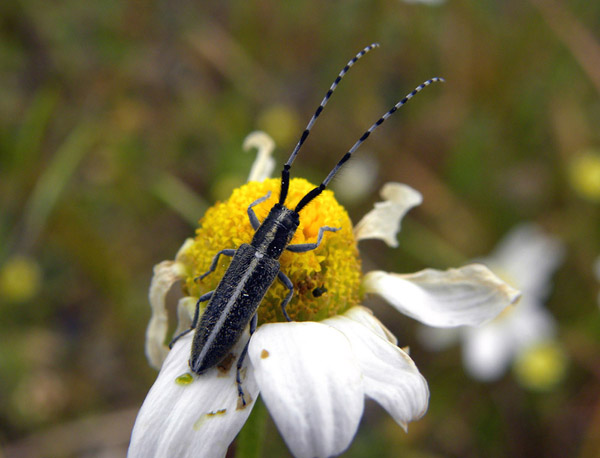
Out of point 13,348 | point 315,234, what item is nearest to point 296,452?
point 315,234

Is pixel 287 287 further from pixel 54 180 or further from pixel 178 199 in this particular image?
pixel 54 180

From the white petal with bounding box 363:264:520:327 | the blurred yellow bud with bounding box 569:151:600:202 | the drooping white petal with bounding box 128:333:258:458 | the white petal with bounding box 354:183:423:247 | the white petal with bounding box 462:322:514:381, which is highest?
the blurred yellow bud with bounding box 569:151:600:202

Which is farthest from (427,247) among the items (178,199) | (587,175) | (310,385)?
(310,385)

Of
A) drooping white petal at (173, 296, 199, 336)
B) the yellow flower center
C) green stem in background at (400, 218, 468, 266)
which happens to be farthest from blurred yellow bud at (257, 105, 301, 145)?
drooping white petal at (173, 296, 199, 336)

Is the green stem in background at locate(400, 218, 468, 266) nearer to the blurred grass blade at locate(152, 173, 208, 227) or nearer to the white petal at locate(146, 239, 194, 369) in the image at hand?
the blurred grass blade at locate(152, 173, 208, 227)

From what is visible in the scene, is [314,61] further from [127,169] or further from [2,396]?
[2,396]

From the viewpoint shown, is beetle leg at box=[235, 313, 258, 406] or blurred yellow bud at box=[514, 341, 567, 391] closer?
beetle leg at box=[235, 313, 258, 406]
